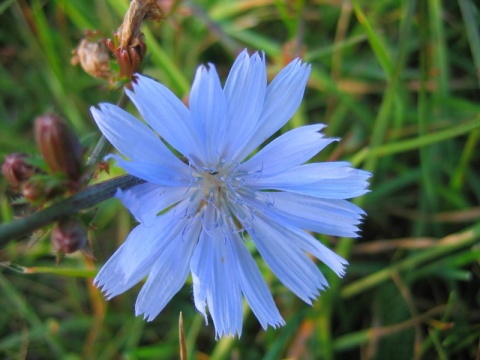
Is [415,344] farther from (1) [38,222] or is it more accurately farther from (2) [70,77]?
(2) [70,77]

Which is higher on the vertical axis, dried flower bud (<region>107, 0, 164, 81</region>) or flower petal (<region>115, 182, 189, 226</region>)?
dried flower bud (<region>107, 0, 164, 81</region>)

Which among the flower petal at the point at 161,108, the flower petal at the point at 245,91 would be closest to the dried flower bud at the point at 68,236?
the flower petal at the point at 161,108

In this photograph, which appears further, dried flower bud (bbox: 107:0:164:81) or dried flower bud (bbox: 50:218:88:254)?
dried flower bud (bbox: 107:0:164:81)

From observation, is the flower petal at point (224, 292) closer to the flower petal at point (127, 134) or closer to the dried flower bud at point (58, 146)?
the flower petal at point (127, 134)

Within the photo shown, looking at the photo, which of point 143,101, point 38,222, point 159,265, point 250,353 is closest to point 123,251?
point 159,265

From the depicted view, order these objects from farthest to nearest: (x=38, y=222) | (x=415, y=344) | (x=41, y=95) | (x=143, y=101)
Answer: (x=41, y=95)
(x=415, y=344)
(x=143, y=101)
(x=38, y=222)

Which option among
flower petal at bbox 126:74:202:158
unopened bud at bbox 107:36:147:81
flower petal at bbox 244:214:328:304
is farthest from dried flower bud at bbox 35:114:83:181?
flower petal at bbox 244:214:328:304

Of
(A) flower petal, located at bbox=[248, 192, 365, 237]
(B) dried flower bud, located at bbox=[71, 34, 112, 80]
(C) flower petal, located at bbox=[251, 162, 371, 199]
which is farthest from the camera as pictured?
(B) dried flower bud, located at bbox=[71, 34, 112, 80]

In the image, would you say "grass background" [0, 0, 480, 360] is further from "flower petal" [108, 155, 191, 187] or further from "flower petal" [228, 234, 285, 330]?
"flower petal" [108, 155, 191, 187]
